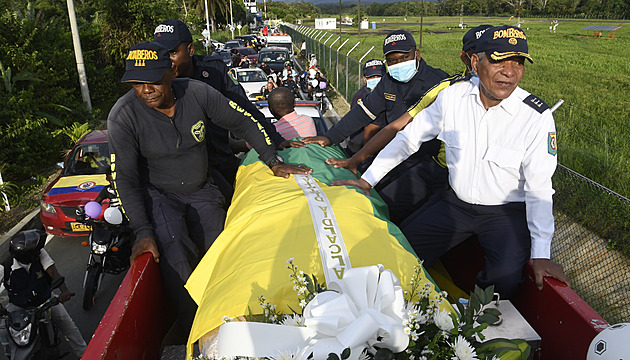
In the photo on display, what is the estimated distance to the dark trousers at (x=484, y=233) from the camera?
2963 mm

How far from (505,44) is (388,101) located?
86.0 inches

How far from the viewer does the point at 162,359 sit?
2.95m

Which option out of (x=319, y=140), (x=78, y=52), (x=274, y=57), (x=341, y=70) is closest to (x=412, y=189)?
(x=319, y=140)

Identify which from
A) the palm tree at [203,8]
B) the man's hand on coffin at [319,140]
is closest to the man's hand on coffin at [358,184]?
the man's hand on coffin at [319,140]

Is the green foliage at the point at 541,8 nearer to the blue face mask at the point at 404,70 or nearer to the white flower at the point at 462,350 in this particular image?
the blue face mask at the point at 404,70

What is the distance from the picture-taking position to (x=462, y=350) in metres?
1.74

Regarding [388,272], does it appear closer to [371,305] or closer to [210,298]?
[371,305]

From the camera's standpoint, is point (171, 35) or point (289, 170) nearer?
point (289, 170)

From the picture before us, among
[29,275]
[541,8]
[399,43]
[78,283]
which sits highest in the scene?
[541,8]

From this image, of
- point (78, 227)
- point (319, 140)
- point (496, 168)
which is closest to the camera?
point (496, 168)

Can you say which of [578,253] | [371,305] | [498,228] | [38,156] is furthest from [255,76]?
[371,305]

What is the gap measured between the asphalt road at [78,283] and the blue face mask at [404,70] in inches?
166

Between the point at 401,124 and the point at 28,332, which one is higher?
the point at 401,124

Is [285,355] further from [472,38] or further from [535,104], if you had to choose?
[472,38]
